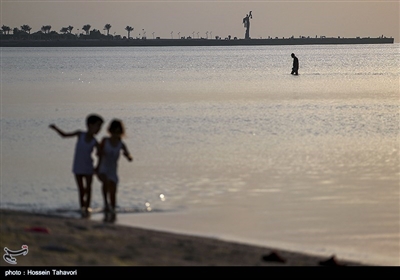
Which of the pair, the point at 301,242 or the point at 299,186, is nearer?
the point at 301,242

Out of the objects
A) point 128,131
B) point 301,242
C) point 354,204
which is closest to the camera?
point 301,242

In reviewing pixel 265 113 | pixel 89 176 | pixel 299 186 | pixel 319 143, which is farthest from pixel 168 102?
pixel 89 176

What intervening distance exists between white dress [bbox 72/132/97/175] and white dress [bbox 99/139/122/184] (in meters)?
0.15

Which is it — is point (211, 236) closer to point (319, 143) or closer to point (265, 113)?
point (319, 143)

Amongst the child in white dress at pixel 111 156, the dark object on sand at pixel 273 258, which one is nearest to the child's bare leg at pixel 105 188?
the child in white dress at pixel 111 156

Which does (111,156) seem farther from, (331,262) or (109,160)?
(331,262)

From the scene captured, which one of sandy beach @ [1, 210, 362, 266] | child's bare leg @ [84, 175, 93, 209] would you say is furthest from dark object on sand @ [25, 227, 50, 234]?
child's bare leg @ [84, 175, 93, 209]

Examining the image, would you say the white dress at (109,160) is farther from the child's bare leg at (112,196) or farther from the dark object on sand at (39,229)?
the dark object on sand at (39,229)

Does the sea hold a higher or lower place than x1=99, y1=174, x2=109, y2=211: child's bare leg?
lower

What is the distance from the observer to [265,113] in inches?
1254

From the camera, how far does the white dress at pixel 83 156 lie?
12.4m

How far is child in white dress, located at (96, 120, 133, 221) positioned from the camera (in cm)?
1216

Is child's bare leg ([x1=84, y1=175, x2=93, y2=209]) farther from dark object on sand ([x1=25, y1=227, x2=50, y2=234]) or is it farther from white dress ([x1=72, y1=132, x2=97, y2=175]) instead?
dark object on sand ([x1=25, y1=227, x2=50, y2=234])

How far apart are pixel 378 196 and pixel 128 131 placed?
1163 cm
